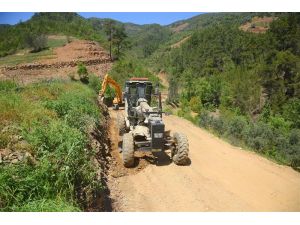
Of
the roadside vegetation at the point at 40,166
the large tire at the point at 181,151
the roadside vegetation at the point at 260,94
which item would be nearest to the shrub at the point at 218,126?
the roadside vegetation at the point at 260,94

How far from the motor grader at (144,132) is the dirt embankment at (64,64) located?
12825 millimetres

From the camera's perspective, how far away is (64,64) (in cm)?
2881

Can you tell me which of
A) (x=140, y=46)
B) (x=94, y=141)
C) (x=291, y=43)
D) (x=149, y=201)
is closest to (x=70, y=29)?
(x=291, y=43)

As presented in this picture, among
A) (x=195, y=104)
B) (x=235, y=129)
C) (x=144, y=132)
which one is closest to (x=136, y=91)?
(x=144, y=132)

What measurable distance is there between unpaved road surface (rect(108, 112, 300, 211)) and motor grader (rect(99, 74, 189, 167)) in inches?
16.3

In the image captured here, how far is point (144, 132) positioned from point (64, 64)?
2153cm

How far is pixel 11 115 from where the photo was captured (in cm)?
718

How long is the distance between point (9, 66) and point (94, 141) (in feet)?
60.9

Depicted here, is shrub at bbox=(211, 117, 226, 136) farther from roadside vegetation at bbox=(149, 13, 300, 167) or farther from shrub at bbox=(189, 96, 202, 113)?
shrub at bbox=(189, 96, 202, 113)

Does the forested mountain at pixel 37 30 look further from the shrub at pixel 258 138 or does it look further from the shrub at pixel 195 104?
the shrub at pixel 258 138

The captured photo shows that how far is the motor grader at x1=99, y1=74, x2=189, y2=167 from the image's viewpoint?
8547 mm

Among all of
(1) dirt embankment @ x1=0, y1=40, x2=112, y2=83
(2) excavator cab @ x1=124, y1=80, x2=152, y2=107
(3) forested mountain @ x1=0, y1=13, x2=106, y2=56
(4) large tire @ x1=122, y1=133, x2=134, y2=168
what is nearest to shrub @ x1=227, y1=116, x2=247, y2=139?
(2) excavator cab @ x1=124, y1=80, x2=152, y2=107

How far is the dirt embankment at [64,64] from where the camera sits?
24.1m

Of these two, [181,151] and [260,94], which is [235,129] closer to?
[181,151]
